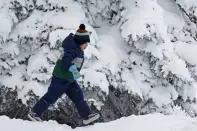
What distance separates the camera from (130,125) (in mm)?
5914

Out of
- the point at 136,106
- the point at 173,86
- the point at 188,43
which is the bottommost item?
the point at 136,106

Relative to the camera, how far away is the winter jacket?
5.62 m

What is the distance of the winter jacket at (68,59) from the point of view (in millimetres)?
5625

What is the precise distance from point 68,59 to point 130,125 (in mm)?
1407

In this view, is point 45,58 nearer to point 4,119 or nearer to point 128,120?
point 4,119

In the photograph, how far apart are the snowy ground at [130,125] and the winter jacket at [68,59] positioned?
0.81 meters

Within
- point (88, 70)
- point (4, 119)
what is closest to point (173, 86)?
point (88, 70)

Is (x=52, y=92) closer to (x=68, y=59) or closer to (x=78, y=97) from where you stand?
(x=78, y=97)

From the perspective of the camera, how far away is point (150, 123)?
19.5 feet

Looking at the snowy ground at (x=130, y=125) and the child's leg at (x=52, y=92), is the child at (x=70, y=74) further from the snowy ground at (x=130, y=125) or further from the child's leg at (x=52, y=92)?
the snowy ground at (x=130, y=125)

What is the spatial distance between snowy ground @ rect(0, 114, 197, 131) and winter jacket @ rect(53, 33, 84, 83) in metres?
0.81

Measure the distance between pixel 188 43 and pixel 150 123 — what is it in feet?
10.5

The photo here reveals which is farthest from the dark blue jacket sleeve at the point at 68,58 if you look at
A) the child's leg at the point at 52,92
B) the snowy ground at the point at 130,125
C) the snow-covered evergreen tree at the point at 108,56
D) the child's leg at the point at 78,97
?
the snow-covered evergreen tree at the point at 108,56

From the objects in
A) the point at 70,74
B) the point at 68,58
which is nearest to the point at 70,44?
the point at 68,58
